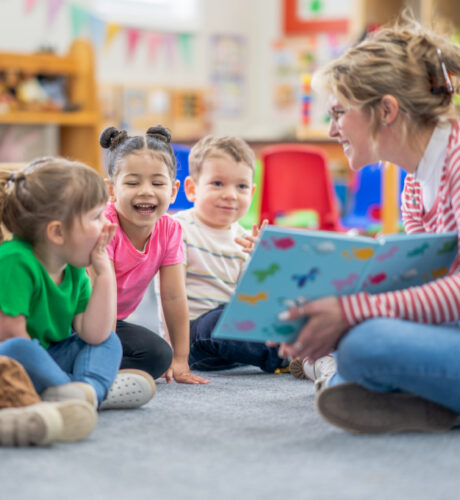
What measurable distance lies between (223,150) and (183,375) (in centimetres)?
52

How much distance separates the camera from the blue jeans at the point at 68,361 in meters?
1.13

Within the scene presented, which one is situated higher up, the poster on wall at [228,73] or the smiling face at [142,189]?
the poster on wall at [228,73]

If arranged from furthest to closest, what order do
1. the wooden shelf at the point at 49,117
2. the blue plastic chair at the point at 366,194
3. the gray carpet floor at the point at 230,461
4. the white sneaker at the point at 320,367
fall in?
the wooden shelf at the point at 49,117, the blue plastic chair at the point at 366,194, the white sneaker at the point at 320,367, the gray carpet floor at the point at 230,461

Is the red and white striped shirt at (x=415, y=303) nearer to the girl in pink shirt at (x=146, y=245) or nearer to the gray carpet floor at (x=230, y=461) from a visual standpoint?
the gray carpet floor at (x=230, y=461)

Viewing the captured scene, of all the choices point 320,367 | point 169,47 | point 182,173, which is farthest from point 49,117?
point 320,367

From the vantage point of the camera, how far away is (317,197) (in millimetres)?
2912

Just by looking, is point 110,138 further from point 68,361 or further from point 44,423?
point 44,423

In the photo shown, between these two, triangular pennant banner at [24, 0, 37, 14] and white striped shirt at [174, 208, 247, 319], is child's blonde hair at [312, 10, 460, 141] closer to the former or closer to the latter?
white striped shirt at [174, 208, 247, 319]

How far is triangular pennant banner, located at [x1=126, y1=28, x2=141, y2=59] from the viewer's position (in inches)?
175

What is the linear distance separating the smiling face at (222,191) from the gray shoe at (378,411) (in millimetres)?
756

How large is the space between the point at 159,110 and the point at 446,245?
360 centimetres

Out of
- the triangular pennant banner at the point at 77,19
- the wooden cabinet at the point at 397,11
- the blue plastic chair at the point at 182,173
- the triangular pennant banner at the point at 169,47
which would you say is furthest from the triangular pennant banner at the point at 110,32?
the blue plastic chair at the point at 182,173

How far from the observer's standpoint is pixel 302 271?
1.07m

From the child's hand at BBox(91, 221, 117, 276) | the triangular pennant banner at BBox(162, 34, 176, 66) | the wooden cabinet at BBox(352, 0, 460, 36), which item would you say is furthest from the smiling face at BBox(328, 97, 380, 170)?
the triangular pennant banner at BBox(162, 34, 176, 66)
